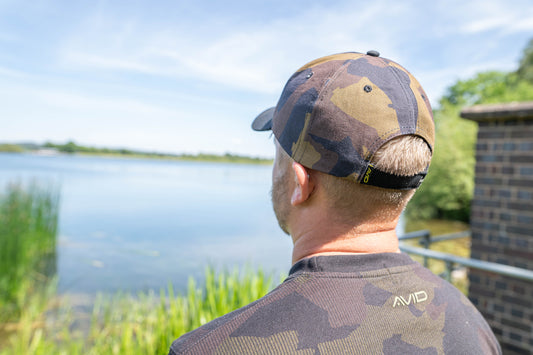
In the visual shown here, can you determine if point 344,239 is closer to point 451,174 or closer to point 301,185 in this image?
point 301,185

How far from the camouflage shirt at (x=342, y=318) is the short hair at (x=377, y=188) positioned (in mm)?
111

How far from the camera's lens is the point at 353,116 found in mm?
917

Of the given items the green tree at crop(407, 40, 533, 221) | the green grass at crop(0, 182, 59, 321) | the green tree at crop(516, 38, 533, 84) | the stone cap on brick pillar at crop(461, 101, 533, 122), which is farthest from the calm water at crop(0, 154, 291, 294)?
the green tree at crop(516, 38, 533, 84)

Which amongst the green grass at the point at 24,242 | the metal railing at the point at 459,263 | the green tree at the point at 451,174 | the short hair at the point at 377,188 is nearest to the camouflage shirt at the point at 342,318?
the short hair at the point at 377,188

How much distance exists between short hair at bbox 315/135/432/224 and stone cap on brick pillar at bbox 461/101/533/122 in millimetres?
3172

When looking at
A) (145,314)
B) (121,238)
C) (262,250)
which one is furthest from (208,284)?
(121,238)

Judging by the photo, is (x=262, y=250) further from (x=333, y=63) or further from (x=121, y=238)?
(x=333, y=63)

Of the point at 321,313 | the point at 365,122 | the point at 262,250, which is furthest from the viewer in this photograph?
the point at 262,250

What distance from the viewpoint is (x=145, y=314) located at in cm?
474

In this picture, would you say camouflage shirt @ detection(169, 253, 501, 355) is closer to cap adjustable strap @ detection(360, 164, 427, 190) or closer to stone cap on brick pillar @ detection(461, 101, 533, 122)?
cap adjustable strap @ detection(360, 164, 427, 190)

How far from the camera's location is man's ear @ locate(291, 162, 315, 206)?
3.19ft

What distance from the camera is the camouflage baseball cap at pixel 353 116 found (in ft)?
3.02

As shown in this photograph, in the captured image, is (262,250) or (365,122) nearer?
(365,122)

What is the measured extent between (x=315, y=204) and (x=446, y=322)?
0.43 metres
